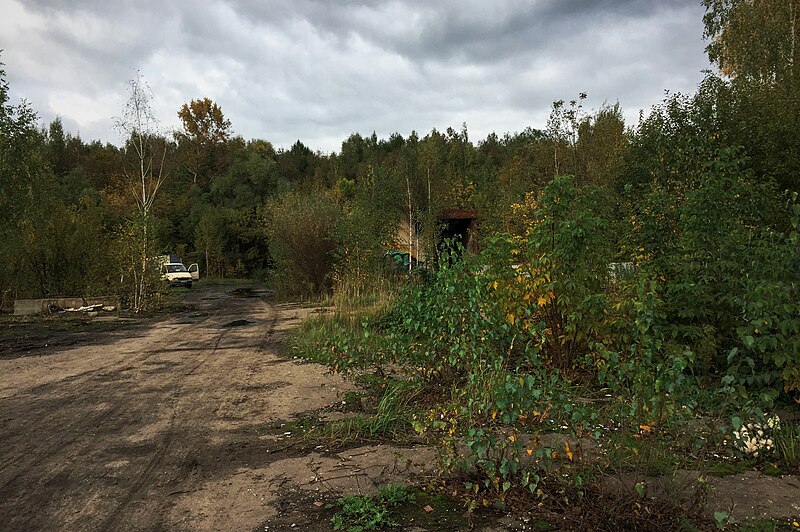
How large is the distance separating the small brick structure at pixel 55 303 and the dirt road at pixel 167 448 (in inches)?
337

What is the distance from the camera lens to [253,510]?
3561 millimetres

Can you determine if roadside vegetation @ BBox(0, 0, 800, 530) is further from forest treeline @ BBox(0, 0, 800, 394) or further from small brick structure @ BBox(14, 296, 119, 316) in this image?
small brick structure @ BBox(14, 296, 119, 316)

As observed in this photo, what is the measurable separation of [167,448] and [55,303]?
49.6 ft

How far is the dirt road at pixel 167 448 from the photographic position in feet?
11.7

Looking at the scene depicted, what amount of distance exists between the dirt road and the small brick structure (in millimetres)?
8552

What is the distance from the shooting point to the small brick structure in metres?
16.5

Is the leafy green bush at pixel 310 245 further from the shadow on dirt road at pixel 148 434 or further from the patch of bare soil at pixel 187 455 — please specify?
the patch of bare soil at pixel 187 455

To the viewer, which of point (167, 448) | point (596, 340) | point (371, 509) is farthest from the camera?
point (596, 340)

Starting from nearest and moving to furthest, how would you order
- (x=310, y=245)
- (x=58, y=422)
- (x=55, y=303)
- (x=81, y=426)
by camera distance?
(x=81, y=426), (x=58, y=422), (x=55, y=303), (x=310, y=245)

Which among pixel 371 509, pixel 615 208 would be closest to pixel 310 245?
pixel 615 208

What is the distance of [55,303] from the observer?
17.1 metres

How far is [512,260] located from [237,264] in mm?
40557

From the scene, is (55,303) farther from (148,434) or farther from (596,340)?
(596,340)

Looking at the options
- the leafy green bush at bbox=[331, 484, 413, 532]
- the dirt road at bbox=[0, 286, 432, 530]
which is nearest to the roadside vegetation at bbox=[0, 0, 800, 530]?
the leafy green bush at bbox=[331, 484, 413, 532]
